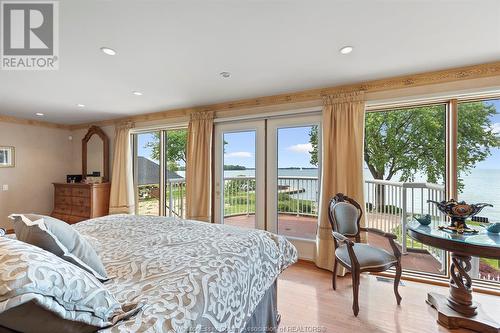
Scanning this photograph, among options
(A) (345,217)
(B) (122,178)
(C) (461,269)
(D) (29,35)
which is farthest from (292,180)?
(B) (122,178)

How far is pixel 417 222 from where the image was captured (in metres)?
2.29

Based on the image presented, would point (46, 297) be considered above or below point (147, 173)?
below

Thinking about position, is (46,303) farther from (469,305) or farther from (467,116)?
(467,116)

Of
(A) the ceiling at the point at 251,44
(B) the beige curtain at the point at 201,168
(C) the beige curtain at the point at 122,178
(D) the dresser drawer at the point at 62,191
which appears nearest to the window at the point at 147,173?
(C) the beige curtain at the point at 122,178

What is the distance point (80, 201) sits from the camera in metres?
4.50

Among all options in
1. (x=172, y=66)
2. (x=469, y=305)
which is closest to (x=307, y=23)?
(x=172, y=66)

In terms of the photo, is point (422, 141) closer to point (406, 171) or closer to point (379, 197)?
point (406, 171)

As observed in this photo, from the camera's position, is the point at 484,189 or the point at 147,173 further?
the point at 147,173

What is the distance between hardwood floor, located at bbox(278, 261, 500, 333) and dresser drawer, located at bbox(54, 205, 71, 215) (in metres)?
4.49

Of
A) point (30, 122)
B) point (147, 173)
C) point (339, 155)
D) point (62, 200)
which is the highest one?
point (30, 122)

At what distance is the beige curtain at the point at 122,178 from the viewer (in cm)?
446

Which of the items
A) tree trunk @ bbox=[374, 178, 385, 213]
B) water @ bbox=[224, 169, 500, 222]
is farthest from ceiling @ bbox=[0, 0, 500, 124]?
tree trunk @ bbox=[374, 178, 385, 213]

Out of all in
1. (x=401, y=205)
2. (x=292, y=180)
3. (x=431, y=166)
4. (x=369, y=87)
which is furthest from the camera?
(x=401, y=205)

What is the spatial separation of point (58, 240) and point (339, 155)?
2782mm
